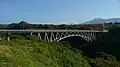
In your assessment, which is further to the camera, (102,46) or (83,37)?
(102,46)

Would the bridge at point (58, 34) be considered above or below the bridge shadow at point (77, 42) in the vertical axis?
above

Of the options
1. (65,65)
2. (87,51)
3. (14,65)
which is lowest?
(87,51)

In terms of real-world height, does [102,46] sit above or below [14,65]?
below

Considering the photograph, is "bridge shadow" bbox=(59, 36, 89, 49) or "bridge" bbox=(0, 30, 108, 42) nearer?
"bridge" bbox=(0, 30, 108, 42)

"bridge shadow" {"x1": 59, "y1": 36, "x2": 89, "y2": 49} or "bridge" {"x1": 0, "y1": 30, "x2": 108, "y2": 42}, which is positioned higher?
"bridge" {"x1": 0, "y1": 30, "x2": 108, "y2": 42}

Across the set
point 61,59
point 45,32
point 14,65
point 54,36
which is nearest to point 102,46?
point 54,36

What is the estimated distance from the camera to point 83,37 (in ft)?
212

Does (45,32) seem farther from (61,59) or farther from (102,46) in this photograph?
(102,46)

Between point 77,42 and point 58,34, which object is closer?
point 58,34

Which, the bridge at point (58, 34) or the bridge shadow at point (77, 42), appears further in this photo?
the bridge shadow at point (77, 42)

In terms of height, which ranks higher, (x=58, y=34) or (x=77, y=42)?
(x=58, y=34)

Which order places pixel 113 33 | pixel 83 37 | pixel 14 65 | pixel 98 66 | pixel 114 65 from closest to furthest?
pixel 14 65, pixel 98 66, pixel 114 65, pixel 83 37, pixel 113 33

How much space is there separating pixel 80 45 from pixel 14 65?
61.0m

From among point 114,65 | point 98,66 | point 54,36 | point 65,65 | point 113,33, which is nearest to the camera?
point 65,65
